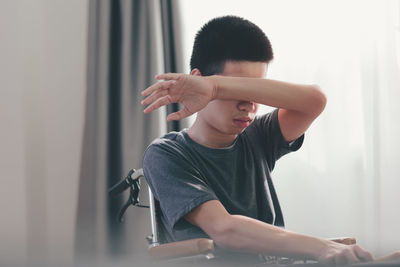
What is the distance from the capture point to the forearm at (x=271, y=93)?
1.17 metres

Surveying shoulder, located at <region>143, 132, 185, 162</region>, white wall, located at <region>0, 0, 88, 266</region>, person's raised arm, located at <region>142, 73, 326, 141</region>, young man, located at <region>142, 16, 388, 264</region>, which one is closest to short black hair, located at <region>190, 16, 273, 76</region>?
young man, located at <region>142, 16, 388, 264</region>

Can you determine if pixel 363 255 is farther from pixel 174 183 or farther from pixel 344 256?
pixel 174 183

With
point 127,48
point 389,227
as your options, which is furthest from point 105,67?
point 389,227

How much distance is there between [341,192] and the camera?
2023 mm

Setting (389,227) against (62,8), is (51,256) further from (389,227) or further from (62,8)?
(389,227)

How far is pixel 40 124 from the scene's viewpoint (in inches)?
89.0

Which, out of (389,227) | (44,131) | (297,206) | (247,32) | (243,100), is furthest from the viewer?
(44,131)

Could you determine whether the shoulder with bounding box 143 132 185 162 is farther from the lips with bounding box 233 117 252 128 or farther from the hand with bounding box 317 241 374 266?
the hand with bounding box 317 241 374 266

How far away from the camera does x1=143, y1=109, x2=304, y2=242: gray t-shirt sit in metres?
Result: 1.13

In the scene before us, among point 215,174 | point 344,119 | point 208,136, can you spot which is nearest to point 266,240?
point 215,174

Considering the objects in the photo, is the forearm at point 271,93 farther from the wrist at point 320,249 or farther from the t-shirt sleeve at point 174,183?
the wrist at point 320,249

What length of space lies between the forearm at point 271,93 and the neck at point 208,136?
181mm

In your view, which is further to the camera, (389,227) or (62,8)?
(62,8)

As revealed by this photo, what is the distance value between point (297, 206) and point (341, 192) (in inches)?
8.3
